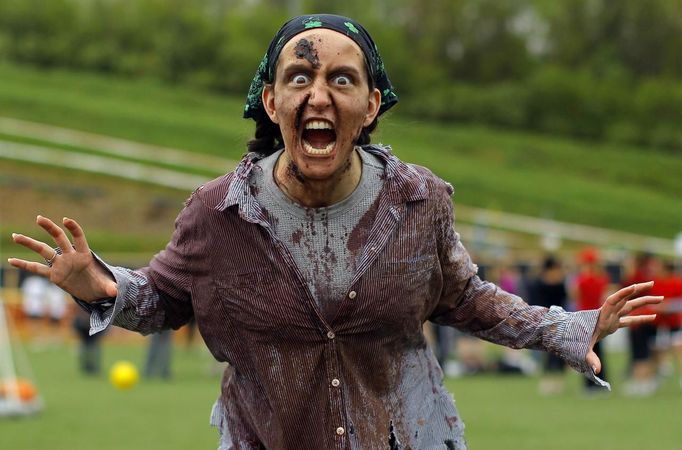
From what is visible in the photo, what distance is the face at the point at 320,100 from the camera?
4285mm

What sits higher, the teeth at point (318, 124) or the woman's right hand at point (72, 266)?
the teeth at point (318, 124)

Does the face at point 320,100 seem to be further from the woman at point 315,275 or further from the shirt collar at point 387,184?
the shirt collar at point 387,184

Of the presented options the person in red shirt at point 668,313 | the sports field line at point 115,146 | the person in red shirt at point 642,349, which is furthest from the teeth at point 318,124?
the sports field line at point 115,146

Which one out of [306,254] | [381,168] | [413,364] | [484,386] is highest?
[484,386]

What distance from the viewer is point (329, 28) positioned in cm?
440

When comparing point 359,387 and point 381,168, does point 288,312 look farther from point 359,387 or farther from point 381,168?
point 381,168

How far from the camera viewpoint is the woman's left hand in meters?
4.58

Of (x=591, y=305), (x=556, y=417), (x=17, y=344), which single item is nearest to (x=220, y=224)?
(x=556, y=417)

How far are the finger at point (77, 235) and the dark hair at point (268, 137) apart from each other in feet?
2.24

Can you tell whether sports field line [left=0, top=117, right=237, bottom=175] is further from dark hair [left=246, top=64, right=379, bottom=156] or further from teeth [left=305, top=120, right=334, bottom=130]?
teeth [left=305, top=120, right=334, bottom=130]

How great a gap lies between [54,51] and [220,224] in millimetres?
56397

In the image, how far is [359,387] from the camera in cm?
436

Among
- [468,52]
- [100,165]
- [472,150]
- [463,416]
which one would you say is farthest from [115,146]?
[463,416]

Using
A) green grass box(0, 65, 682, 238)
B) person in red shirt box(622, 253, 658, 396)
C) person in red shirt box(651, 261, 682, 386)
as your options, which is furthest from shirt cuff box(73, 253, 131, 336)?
green grass box(0, 65, 682, 238)
